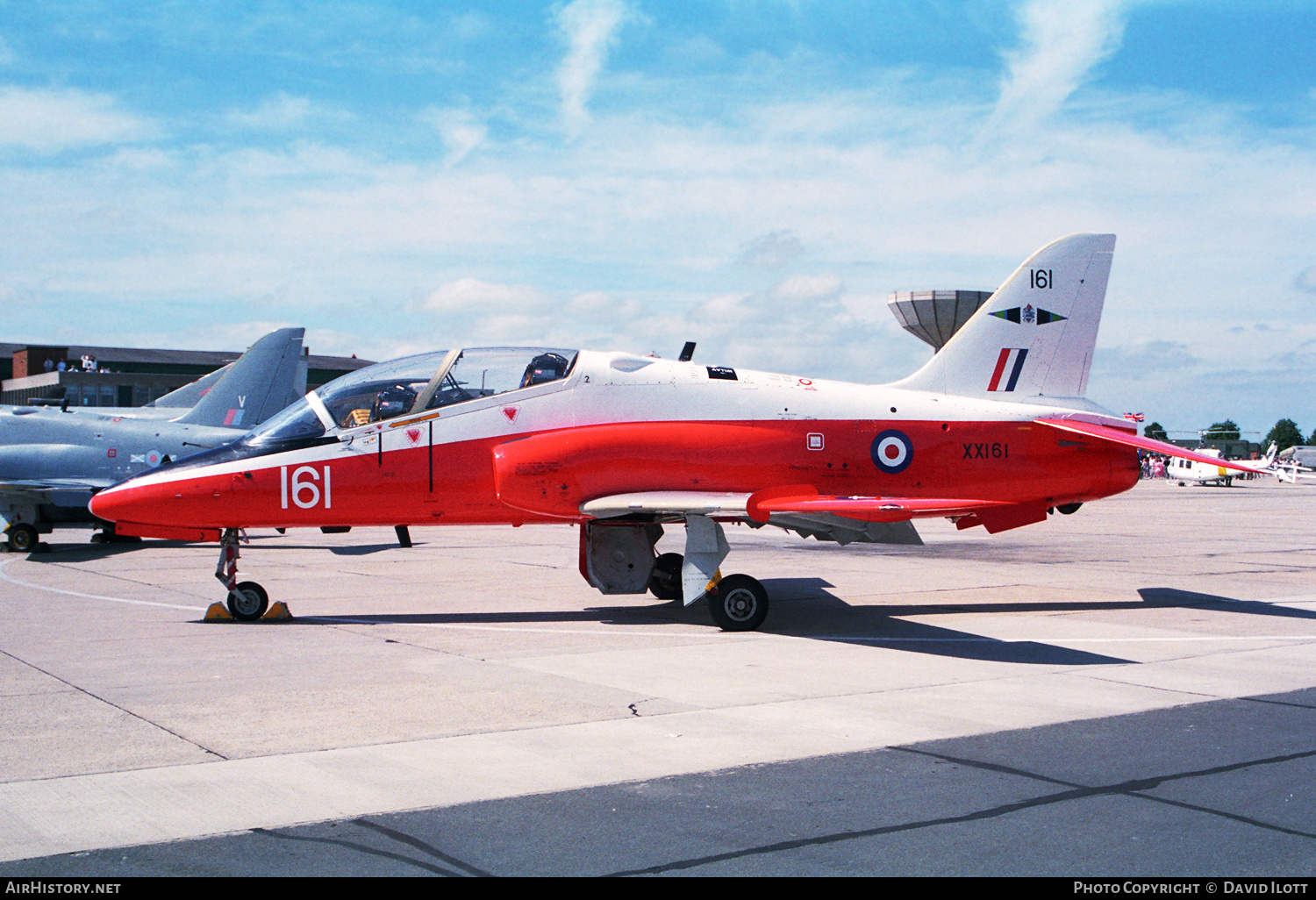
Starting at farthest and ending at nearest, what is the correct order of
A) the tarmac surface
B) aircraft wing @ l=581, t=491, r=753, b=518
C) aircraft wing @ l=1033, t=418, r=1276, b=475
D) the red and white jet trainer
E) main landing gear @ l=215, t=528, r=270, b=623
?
1. aircraft wing @ l=1033, t=418, r=1276, b=475
2. main landing gear @ l=215, t=528, r=270, b=623
3. the red and white jet trainer
4. aircraft wing @ l=581, t=491, r=753, b=518
5. the tarmac surface

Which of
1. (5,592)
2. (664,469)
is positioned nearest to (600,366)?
(664,469)

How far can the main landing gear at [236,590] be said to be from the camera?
11.8 metres

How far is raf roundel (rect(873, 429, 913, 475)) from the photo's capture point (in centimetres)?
1240

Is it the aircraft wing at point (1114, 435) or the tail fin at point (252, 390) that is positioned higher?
the tail fin at point (252, 390)

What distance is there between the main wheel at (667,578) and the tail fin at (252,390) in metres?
15.1

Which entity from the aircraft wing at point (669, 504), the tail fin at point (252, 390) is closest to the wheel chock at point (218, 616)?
the aircraft wing at point (669, 504)

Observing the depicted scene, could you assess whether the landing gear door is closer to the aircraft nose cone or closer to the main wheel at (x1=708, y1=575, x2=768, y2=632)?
the main wheel at (x1=708, y1=575, x2=768, y2=632)

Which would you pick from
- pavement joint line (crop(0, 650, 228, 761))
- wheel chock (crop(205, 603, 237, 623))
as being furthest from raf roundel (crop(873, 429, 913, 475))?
pavement joint line (crop(0, 650, 228, 761))

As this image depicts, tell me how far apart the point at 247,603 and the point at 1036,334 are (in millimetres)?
9910

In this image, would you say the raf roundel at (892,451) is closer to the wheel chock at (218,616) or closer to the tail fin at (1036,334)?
the tail fin at (1036,334)

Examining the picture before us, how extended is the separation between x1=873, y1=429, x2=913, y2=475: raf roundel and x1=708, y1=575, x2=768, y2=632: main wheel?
2233mm

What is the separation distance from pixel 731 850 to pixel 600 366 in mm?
7878

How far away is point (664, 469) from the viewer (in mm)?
11859

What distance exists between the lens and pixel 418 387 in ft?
39.3
